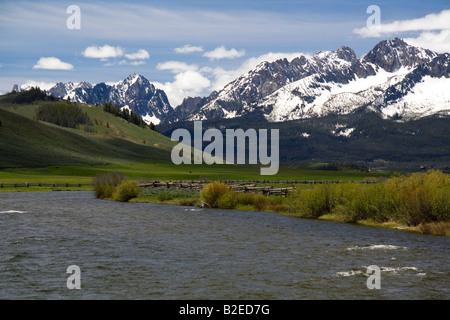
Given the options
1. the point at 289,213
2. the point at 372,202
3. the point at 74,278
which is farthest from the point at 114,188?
the point at 74,278

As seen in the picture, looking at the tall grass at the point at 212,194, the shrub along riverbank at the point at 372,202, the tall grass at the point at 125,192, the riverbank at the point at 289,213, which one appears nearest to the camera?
the riverbank at the point at 289,213

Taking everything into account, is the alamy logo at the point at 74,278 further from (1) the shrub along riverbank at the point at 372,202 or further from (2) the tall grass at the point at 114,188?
(2) the tall grass at the point at 114,188

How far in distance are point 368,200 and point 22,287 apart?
37715 mm

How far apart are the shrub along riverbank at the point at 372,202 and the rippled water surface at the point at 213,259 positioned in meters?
2.74

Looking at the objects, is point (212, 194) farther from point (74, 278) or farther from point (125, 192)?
point (74, 278)

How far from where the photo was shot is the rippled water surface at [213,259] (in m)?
28.2

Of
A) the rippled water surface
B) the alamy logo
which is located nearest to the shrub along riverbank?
the rippled water surface

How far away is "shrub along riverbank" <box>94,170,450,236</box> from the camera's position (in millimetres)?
49469

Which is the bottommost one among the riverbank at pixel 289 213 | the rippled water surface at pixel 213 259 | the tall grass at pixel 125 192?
the rippled water surface at pixel 213 259

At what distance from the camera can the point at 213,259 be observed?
36.5 meters

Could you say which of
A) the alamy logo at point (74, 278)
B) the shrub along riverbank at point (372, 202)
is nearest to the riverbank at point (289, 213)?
the shrub along riverbank at point (372, 202)

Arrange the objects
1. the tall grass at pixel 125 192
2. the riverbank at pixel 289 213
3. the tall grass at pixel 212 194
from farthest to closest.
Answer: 1. the tall grass at pixel 125 192
2. the tall grass at pixel 212 194
3. the riverbank at pixel 289 213
